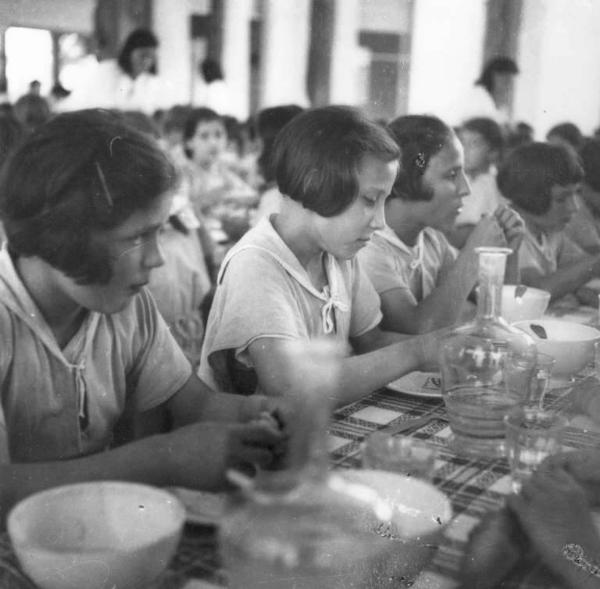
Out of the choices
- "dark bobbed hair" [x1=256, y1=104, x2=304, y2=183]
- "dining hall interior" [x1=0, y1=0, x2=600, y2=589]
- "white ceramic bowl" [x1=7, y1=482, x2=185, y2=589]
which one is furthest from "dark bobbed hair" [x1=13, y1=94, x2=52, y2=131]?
"white ceramic bowl" [x1=7, y1=482, x2=185, y2=589]

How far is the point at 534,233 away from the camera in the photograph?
3.47 feet

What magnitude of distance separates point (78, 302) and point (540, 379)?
0.51 meters

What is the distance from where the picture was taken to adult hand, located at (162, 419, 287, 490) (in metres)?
0.64

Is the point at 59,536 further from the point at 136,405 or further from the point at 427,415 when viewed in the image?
the point at 427,415

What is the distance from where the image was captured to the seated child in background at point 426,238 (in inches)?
33.9

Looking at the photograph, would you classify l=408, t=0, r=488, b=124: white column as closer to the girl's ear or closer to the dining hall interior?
the dining hall interior

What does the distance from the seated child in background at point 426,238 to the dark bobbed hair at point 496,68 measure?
2.6 inches

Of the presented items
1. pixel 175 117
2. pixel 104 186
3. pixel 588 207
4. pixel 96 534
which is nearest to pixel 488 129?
pixel 588 207

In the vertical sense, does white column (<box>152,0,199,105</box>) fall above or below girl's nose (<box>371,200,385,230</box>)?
above

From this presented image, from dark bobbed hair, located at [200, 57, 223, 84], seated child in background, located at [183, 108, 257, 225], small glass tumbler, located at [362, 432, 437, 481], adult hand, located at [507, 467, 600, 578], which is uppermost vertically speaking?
dark bobbed hair, located at [200, 57, 223, 84]

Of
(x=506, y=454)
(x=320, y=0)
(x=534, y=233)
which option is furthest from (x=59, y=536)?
(x=534, y=233)

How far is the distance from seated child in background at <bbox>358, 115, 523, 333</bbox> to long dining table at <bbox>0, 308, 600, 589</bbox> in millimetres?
162

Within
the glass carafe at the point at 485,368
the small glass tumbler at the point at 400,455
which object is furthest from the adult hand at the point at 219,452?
the glass carafe at the point at 485,368

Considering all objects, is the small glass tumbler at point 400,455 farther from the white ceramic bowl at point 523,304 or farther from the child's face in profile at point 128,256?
the white ceramic bowl at point 523,304
